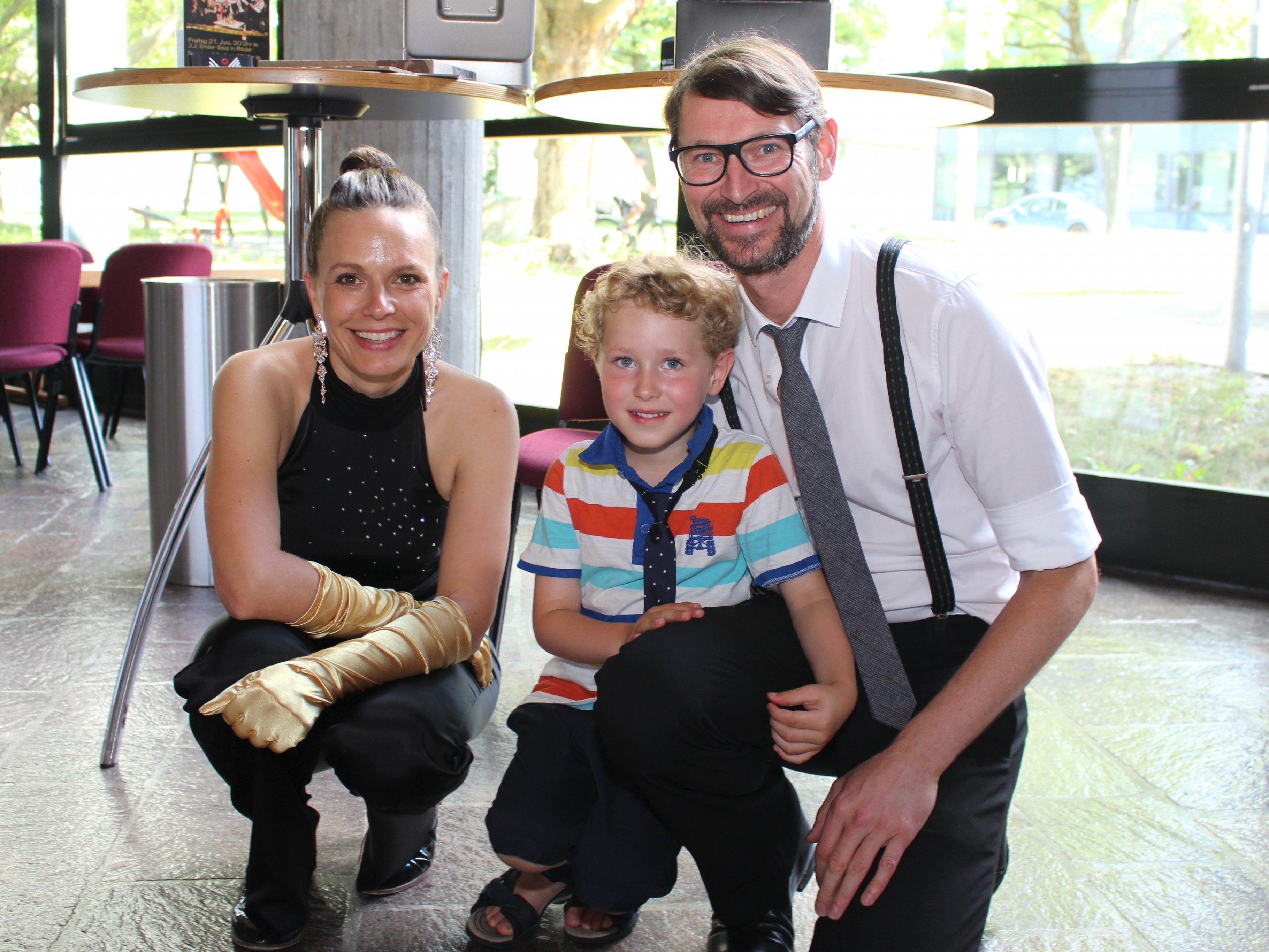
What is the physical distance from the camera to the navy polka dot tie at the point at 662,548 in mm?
1447

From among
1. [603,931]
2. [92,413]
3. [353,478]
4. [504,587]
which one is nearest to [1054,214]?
[504,587]

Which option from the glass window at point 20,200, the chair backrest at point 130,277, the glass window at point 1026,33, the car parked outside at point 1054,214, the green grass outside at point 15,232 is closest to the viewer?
the glass window at point 1026,33

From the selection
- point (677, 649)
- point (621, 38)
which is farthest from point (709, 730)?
point (621, 38)

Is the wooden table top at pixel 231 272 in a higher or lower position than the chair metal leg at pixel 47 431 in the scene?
higher

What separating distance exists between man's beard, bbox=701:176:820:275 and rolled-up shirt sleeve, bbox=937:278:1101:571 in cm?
21

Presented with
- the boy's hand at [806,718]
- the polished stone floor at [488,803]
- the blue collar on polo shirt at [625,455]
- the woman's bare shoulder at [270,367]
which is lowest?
the polished stone floor at [488,803]

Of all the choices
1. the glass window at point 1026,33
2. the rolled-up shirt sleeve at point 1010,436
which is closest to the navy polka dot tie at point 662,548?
the rolled-up shirt sleeve at point 1010,436

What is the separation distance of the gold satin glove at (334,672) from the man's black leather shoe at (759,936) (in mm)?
483

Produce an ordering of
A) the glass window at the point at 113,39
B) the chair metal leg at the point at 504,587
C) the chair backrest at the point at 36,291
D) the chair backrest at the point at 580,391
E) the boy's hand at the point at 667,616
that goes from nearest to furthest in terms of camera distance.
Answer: the boy's hand at the point at 667,616 < the chair metal leg at the point at 504,587 < the chair backrest at the point at 580,391 < the chair backrest at the point at 36,291 < the glass window at the point at 113,39

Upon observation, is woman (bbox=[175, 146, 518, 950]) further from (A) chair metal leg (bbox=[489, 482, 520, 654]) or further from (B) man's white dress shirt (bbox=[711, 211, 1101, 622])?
(B) man's white dress shirt (bbox=[711, 211, 1101, 622])

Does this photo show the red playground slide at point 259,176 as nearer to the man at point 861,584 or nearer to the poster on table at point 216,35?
the poster on table at point 216,35

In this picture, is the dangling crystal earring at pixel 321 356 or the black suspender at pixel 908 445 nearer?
the black suspender at pixel 908 445

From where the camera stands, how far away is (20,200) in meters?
6.68

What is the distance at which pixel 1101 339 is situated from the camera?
11.6 feet
